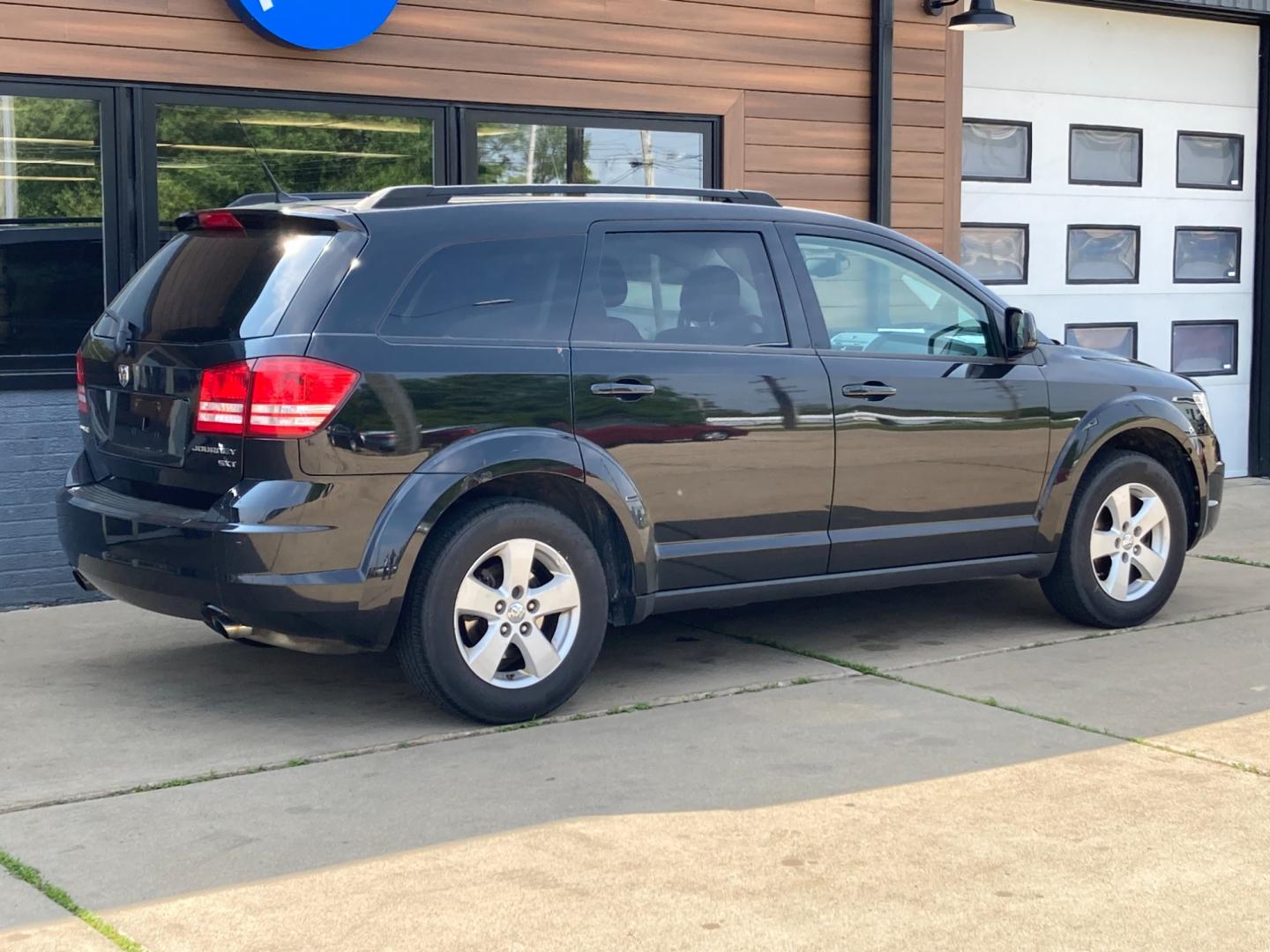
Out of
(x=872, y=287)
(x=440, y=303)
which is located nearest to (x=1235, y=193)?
(x=872, y=287)

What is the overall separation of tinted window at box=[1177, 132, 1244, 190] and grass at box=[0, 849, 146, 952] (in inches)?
378

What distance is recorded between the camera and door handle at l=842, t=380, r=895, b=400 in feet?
20.3

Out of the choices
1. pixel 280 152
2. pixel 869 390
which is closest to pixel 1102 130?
pixel 280 152

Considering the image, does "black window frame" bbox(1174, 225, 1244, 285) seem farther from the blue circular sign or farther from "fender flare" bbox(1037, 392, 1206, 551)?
the blue circular sign

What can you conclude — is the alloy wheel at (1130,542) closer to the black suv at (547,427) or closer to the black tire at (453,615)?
the black suv at (547,427)

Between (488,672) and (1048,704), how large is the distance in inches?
73.8

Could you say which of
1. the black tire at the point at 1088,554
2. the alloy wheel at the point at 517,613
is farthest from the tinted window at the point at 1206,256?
the alloy wheel at the point at 517,613

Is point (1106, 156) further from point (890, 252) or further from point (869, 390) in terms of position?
point (869, 390)

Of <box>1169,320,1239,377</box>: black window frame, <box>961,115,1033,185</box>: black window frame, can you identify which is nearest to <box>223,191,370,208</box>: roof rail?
<box>961,115,1033,185</box>: black window frame

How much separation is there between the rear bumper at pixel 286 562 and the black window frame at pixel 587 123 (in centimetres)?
382

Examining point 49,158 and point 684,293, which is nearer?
point 684,293

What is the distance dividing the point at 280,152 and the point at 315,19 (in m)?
0.65

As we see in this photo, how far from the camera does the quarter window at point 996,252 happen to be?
35.4 feet

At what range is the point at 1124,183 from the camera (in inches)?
450
